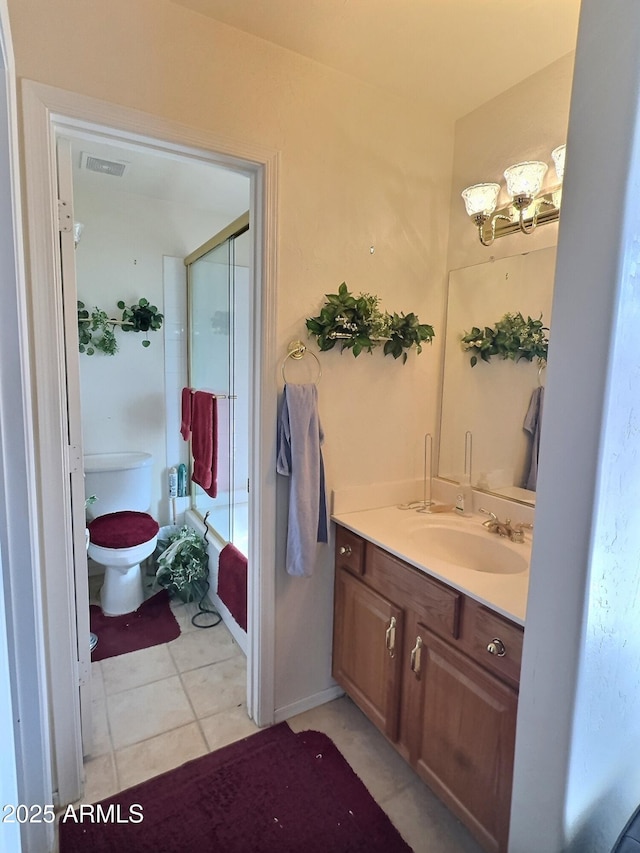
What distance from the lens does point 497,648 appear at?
118 centimetres

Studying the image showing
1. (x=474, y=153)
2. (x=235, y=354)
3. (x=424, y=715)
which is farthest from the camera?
(x=235, y=354)

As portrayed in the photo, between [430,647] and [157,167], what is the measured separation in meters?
2.70

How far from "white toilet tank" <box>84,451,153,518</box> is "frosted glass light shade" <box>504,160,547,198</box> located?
2.52 m

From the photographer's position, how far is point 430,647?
1.41m

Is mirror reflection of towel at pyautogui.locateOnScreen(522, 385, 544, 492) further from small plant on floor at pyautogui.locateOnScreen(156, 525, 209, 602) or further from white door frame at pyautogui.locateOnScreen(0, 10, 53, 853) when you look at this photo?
small plant on floor at pyautogui.locateOnScreen(156, 525, 209, 602)

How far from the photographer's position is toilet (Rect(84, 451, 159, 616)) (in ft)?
7.98

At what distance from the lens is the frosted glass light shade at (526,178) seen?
1508 millimetres

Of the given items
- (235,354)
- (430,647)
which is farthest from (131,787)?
(235,354)

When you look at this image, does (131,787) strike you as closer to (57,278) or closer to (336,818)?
(336,818)

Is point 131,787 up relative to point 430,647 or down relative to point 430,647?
down

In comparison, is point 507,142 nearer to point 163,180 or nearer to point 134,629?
point 163,180

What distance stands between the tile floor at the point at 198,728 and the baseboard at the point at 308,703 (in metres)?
0.02

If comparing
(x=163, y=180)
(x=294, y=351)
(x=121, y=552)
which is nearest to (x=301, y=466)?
(x=294, y=351)

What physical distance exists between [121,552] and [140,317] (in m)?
1.49
